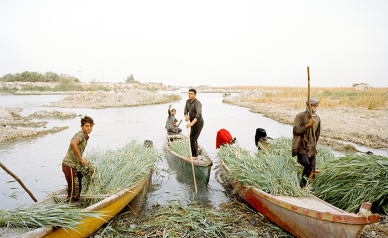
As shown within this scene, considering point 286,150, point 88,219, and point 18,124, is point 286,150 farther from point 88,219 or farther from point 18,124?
point 18,124

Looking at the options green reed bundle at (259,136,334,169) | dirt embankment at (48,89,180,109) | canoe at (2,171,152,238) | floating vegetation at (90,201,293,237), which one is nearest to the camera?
canoe at (2,171,152,238)

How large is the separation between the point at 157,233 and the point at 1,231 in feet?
6.17

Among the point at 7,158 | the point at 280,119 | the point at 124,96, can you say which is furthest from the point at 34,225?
the point at 124,96

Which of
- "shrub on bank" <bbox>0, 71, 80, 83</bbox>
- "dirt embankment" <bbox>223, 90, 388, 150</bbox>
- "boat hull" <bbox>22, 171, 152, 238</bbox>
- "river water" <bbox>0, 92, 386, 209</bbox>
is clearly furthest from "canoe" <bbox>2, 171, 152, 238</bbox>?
"shrub on bank" <bbox>0, 71, 80, 83</bbox>

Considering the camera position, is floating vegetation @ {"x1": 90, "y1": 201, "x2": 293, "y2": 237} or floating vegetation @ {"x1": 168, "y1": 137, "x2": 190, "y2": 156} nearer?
floating vegetation @ {"x1": 90, "y1": 201, "x2": 293, "y2": 237}

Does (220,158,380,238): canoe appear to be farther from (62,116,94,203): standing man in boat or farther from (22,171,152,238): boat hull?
(62,116,94,203): standing man in boat

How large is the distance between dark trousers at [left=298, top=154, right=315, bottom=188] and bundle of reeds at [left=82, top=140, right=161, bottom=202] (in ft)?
10.0

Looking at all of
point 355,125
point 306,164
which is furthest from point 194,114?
point 355,125

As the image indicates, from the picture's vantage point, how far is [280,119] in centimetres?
1708

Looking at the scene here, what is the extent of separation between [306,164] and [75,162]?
3.79m

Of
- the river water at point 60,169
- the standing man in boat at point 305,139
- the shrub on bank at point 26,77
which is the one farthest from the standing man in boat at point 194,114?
the shrub on bank at point 26,77

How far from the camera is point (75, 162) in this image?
3611 mm

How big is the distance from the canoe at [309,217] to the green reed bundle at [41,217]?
2789mm

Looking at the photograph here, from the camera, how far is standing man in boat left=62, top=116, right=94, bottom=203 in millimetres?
3521
